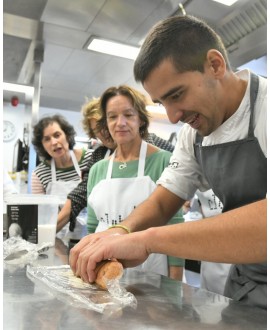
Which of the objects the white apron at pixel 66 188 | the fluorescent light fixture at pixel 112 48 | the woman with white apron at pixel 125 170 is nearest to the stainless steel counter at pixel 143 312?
the woman with white apron at pixel 125 170

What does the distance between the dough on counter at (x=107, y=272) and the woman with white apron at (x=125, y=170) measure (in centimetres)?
63

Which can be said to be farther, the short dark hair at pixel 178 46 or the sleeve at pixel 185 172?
the sleeve at pixel 185 172

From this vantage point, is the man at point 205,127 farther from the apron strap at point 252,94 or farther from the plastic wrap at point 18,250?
the plastic wrap at point 18,250

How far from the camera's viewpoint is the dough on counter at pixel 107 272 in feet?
2.31

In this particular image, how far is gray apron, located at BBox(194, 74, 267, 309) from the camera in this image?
0.82 meters

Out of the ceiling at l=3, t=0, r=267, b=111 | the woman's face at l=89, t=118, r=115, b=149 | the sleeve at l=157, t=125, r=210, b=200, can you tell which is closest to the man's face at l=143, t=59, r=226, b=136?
the sleeve at l=157, t=125, r=210, b=200

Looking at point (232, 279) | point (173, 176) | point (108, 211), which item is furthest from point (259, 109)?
point (108, 211)

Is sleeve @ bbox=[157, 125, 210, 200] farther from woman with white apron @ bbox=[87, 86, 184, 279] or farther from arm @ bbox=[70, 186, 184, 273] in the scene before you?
woman with white apron @ bbox=[87, 86, 184, 279]

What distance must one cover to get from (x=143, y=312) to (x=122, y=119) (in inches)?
39.5

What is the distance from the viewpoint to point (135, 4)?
1871 millimetres

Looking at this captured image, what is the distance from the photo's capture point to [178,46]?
0.86 metres

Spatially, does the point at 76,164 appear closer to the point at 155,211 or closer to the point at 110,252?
the point at 155,211

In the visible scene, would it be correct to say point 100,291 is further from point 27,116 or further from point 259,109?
point 27,116

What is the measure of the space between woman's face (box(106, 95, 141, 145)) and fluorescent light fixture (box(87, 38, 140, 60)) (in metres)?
A: 1.20
